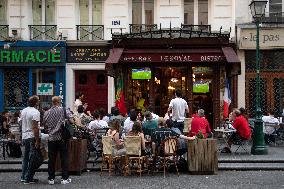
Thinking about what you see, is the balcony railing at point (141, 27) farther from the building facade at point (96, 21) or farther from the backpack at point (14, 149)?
the backpack at point (14, 149)

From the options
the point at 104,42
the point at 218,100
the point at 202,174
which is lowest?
the point at 202,174

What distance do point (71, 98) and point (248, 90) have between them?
23.2 ft

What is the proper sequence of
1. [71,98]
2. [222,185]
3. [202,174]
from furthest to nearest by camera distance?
[71,98], [202,174], [222,185]

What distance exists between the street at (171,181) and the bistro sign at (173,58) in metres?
7.87

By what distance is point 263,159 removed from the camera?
55.3ft

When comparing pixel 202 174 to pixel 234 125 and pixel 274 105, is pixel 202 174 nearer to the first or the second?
pixel 234 125

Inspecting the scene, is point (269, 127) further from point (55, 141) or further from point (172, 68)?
point (55, 141)

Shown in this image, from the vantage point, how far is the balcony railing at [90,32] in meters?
24.8

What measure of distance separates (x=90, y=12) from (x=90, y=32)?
2.76 feet

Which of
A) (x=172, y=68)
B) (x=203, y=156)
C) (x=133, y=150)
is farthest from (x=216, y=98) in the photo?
(x=133, y=150)

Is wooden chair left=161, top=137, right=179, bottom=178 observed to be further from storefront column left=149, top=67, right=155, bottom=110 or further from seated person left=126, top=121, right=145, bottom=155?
storefront column left=149, top=67, right=155, bottom=110

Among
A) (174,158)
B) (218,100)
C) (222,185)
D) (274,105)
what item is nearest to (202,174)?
(174,158)

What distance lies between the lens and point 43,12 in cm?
2512

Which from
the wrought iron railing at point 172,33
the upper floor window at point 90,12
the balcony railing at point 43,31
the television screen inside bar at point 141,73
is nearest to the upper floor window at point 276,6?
the wrought iron railing at point 172,33
